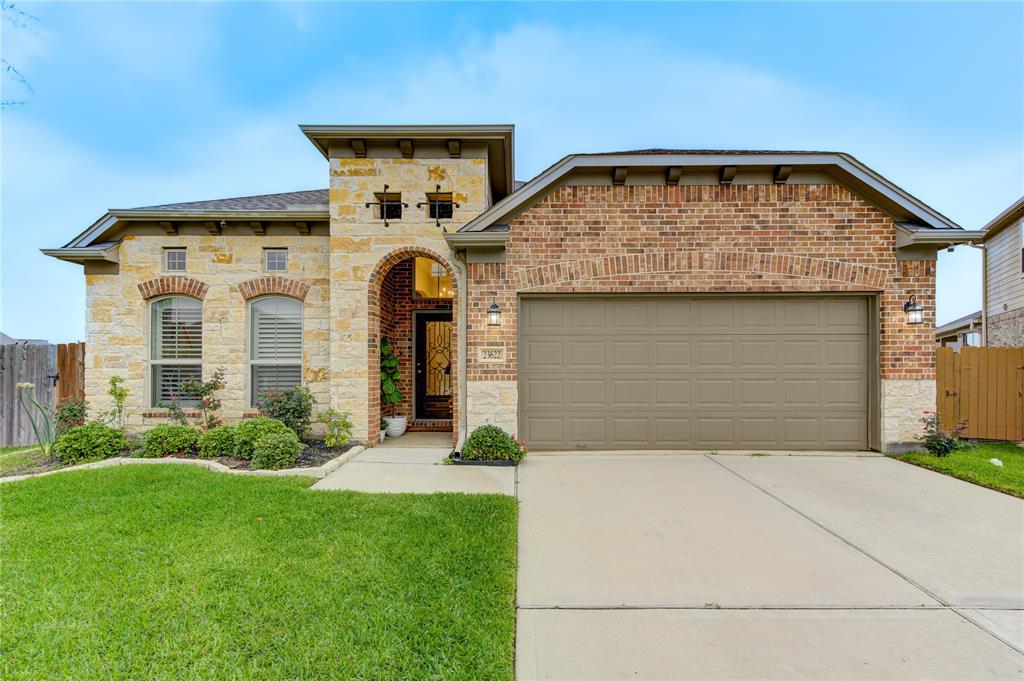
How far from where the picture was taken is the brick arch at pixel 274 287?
7480 mm

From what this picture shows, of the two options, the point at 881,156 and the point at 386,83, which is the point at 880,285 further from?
the point at 881,156

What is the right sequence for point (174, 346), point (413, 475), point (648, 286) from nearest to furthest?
point (413, 475), point (648, 286), point (174, 346)

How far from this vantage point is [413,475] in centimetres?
553

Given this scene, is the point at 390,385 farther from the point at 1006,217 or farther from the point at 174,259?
the point at 1006,217

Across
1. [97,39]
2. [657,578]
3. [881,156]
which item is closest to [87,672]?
[657,578]

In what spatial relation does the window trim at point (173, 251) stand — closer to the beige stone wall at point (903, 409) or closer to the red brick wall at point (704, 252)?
the red brick wall at point (704, 252)

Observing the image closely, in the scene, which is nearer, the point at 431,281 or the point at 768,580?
the point at 768,580

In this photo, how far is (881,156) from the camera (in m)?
32.6

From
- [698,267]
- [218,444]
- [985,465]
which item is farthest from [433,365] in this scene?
[985,465]

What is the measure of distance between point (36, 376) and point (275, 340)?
4.24 meters

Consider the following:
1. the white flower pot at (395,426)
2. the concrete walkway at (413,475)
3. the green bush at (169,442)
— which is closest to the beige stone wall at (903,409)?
the concrete walkway at (413,475)

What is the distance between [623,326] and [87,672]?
250 inches

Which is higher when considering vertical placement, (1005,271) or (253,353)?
(1005,271)

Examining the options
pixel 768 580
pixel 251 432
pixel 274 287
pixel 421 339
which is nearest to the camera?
pixel 768 580
